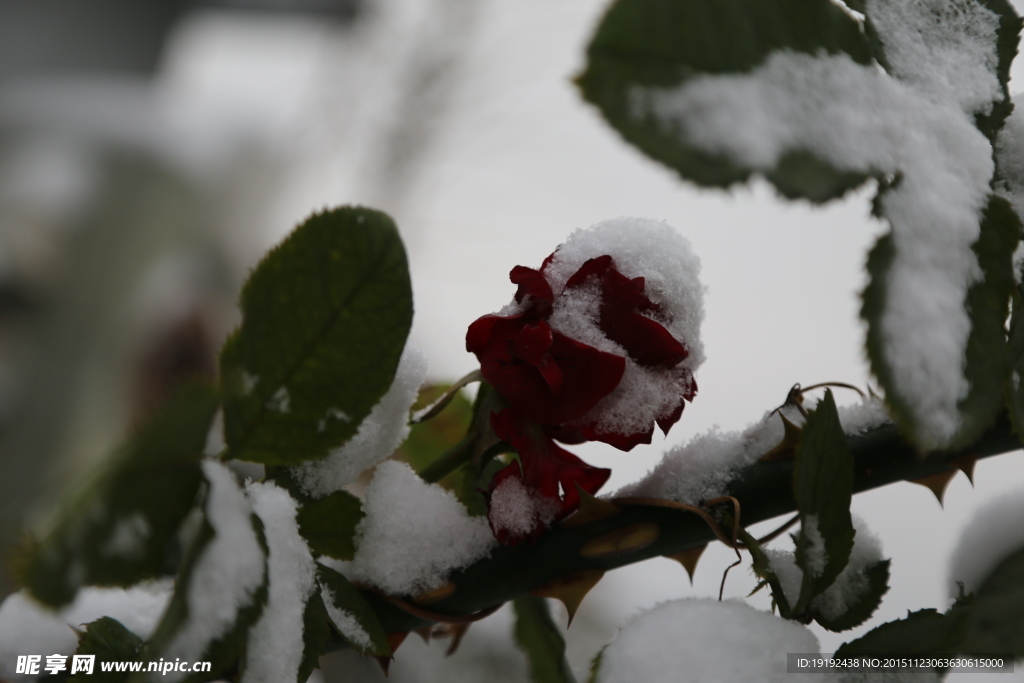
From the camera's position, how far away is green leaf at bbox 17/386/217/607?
0.09 metres

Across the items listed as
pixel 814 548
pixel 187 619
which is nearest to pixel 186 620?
pixel 187 619

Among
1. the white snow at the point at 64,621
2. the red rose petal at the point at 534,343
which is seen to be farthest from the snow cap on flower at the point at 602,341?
the white snow at the point at 64,621

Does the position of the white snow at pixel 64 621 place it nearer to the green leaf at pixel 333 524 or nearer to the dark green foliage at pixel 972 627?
the green leaf at pixel 333 524

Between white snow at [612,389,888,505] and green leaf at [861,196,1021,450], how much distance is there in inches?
1.4

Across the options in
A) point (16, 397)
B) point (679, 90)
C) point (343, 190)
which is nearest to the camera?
point (679, 90)

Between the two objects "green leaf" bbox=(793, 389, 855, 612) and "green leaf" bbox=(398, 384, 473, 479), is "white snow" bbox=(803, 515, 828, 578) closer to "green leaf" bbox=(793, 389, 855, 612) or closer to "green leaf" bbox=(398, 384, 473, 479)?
"green leaf" bbox=(793, 389, 855, 612)

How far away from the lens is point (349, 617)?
0.14 m

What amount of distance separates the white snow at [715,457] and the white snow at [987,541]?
0.04 metres

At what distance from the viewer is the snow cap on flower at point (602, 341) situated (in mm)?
132

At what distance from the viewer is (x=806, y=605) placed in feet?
0.43

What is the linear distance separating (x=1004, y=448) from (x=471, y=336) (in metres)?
0.10

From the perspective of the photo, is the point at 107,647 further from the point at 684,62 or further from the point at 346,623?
the point at 684,62

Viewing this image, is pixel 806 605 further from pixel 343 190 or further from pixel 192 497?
pixel 343 190

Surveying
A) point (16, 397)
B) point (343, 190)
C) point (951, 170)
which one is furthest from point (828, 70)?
point (16, 397)
